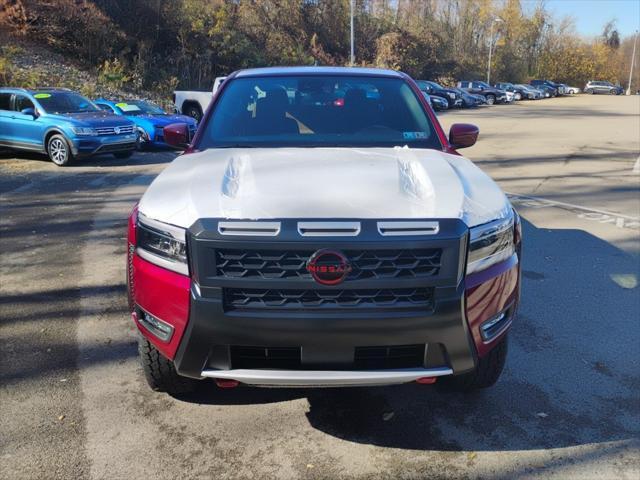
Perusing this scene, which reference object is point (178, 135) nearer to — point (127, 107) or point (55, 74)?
point (127, 107)

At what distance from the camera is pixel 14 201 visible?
8.80 metres

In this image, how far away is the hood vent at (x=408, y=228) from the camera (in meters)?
2.53

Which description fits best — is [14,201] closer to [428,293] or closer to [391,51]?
[428,293]

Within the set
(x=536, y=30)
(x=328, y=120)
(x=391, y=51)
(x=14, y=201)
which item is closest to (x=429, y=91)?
(x=391, y=51)

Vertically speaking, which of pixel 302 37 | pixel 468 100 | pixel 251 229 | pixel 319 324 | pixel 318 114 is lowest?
pixel 319 324

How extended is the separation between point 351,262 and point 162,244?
883mm

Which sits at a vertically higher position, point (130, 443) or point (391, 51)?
point (391, 51)

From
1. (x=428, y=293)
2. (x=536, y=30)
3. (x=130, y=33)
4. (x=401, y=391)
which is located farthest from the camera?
(x=536, y=30)

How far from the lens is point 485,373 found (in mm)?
3209

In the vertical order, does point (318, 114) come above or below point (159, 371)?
above

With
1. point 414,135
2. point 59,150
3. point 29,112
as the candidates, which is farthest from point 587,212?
point 29,112

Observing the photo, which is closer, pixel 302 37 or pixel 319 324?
pixel 319 324

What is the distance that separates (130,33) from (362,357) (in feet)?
101

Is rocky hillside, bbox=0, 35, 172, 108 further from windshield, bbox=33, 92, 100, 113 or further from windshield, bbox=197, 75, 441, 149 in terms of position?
windshield, bbox=197, 75, 441, 149
